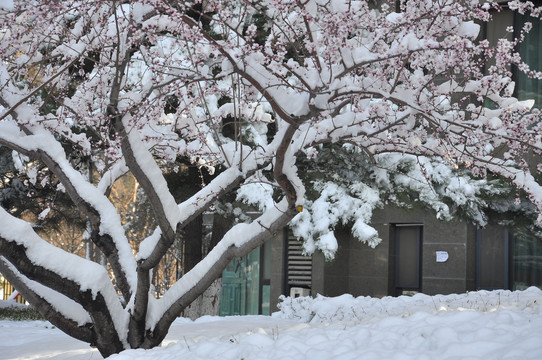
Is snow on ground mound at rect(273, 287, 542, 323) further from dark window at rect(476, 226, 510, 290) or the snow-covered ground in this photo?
dark window at rect(476, 226, 510, 290)

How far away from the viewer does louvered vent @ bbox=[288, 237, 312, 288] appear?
1772 cm

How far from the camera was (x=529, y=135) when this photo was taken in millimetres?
6582

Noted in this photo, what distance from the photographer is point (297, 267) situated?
1786 centimetres

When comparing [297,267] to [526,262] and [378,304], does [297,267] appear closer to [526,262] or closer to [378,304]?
[526,262]

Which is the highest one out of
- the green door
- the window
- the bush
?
the window

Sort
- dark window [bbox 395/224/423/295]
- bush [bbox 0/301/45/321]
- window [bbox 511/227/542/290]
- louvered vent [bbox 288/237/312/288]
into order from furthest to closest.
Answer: louvered vent [bbox 288/237/312/288]
dark window [bbox 395/224/423/295]
bush [bbox 0/301/45/321]
window [bbox 511/227/542/290]

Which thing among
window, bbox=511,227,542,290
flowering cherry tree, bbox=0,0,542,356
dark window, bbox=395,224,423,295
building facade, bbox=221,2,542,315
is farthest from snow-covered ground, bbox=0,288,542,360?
dark window, bbox=395,224,423,295

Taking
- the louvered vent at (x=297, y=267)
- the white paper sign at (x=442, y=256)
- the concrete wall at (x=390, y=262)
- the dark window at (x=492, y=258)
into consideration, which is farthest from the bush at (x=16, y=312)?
the dark window at (x=492, y=258)

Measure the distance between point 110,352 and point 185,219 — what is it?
1611mm

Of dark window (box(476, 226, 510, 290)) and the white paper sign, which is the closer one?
dark window (box(476, 226, 510, 290))

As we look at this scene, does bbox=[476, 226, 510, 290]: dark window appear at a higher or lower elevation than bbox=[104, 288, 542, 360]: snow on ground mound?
higher

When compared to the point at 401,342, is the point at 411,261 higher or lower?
higher

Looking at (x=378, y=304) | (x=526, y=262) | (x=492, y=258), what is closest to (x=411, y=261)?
(x=492, y=258)

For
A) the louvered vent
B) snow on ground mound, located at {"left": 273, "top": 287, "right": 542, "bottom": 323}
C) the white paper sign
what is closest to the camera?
snow on ground mound, located at {"left": 273, "top": 287, "right": 542, "bottom": 323}
